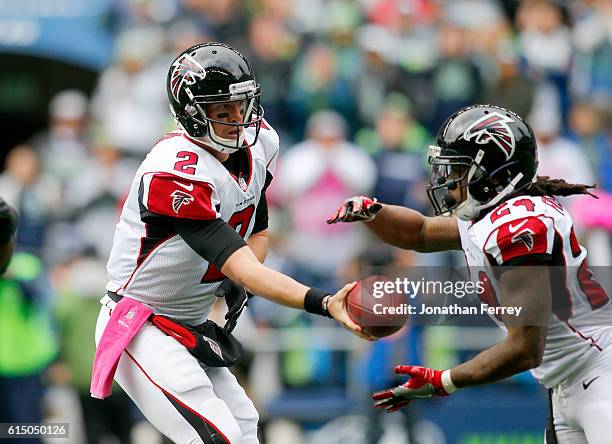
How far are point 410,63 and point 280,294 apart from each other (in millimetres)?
6424

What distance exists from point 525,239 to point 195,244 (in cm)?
130

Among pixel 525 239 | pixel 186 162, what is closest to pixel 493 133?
pixel 525 239

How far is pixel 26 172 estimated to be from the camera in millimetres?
10203

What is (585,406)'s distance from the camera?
4738 millimetres

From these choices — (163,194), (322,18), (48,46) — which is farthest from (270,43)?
(163,194)

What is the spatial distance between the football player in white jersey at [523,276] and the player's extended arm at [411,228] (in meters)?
0.28

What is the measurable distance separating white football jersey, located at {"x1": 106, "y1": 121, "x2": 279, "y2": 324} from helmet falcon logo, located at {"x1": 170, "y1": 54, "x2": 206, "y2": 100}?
8.2 inches

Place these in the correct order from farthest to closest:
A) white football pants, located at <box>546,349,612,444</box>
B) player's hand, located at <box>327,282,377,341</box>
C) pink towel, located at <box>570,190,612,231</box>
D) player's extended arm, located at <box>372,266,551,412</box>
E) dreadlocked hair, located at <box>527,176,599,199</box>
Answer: pink towel, located at <box>570,190,612,231</box>, dreadlocked hair, located at <box>527,176,599,199</box>, white football pants, located at <box>546,349,612,444</box>, player's extended arm, located at <box>372,266,551,412</box>, player's hand, located at <box>327,282,377,341</box>

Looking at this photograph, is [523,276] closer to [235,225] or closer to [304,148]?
[235,225]

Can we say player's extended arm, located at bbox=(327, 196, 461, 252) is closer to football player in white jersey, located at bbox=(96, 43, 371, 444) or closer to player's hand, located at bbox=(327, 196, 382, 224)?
player's hand, located at bbox=(327, 196, 382, 224)

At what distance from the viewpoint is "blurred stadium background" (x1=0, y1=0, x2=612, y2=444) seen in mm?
8492

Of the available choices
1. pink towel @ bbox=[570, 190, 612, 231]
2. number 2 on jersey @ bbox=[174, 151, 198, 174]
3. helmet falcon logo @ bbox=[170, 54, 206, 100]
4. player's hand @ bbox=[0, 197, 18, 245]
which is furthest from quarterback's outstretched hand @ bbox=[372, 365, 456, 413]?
pink towel @ bbox=[570, 190, 612, 231]

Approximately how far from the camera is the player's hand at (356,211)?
5137 mm

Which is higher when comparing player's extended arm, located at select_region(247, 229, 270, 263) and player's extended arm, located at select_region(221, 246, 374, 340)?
player's extended arm, located at select_region(221, 246, 374, 340)
